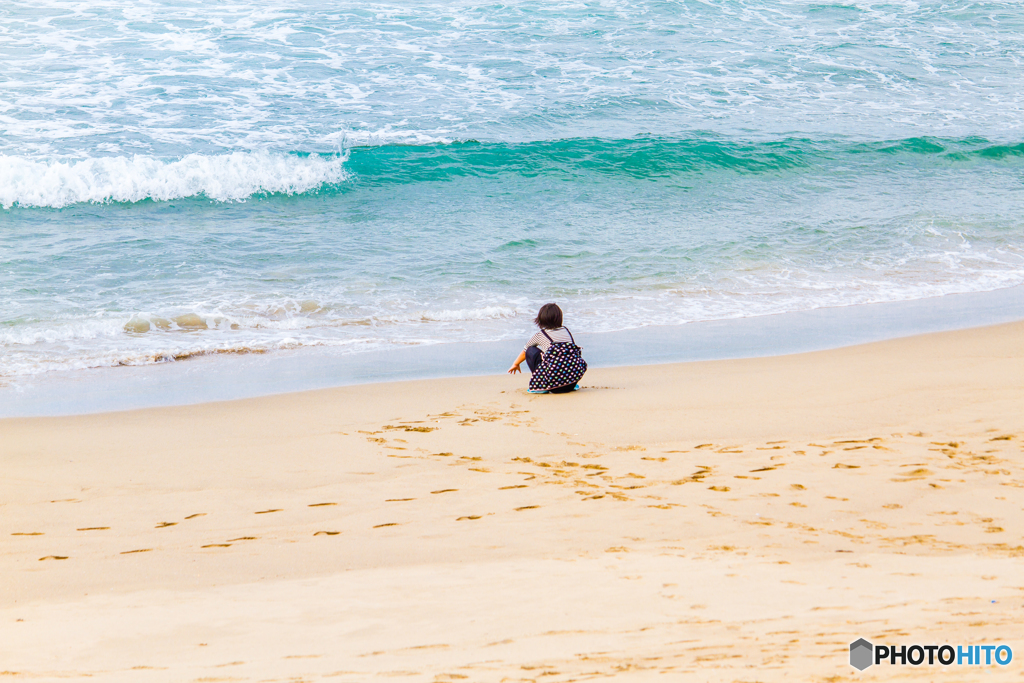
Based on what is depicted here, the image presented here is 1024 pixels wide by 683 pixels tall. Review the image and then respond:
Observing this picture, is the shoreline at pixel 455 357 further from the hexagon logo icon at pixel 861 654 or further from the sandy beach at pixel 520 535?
the hexagon logo icon at pixel 861 654

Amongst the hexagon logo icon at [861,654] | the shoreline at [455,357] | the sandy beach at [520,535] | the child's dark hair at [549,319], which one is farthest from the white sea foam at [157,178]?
the hexagon logo icon at [861,654]

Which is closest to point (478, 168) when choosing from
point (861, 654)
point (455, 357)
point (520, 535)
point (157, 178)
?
point (157, 178)

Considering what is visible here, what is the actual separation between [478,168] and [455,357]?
7381 mm

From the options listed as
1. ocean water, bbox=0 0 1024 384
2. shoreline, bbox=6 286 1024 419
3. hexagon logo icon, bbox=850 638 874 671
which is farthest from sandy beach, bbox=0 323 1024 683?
ocean water, bbox=0 0 1024 384

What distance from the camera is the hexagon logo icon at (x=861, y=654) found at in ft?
7.78

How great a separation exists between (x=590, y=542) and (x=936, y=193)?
1169cm

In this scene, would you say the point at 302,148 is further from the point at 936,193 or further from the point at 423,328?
the point at 936,193

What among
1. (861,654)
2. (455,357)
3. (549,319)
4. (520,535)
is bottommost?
(455,357)

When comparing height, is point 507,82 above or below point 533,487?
above

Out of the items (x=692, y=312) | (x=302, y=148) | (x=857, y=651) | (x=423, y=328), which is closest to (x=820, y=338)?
(x=692, y=312)

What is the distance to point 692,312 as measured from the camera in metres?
8.07

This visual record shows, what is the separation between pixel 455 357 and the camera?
6906mm

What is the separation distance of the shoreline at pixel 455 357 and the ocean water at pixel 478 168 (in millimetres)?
303

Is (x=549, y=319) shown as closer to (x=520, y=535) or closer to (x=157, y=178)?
(x=520, y=535)
